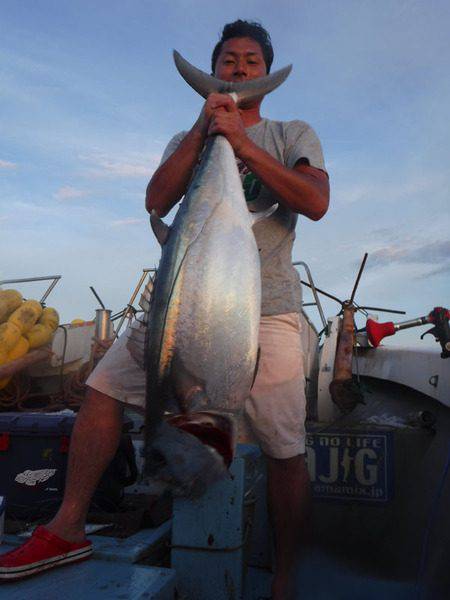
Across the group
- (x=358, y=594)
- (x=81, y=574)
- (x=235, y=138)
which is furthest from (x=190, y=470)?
(x=358, y=594)

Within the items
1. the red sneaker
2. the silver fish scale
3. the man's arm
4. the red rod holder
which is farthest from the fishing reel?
the red sneaker

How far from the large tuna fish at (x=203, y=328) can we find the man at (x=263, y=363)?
0.56 ft

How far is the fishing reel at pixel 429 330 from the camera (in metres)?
3.41

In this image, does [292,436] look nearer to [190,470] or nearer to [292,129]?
[190,470]

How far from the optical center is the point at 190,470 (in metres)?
1.36

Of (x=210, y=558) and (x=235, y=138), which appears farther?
(x=210, y=558)

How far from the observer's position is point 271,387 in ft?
6.95

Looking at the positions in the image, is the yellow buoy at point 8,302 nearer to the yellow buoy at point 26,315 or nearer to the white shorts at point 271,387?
the yellow buoy at point 26,315

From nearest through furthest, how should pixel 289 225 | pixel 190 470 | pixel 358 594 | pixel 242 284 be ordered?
pixel 190 470 → pixel 242 284 → pixel 289 225 → pixel 358 594

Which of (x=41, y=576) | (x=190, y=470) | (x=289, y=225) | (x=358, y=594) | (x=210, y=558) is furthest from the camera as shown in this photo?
(x=358, y=594)

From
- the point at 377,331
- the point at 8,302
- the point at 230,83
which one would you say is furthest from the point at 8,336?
the point at 230,83

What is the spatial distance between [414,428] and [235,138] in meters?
2.29

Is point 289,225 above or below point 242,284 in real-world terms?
above

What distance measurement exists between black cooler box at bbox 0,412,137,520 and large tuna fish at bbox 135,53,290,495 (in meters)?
1.30
